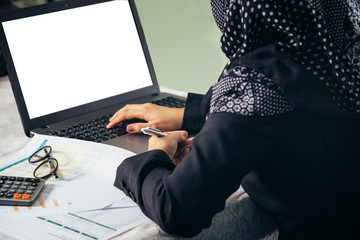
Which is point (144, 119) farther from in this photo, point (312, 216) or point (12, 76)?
point (312, 216)

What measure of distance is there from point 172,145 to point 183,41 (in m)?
1.25

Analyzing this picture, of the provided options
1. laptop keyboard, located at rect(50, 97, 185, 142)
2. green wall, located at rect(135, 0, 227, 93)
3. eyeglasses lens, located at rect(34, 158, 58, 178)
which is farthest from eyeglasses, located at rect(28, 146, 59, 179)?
green wall, located at rect(135, 0, 227, 93)

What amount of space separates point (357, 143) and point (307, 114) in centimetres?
12

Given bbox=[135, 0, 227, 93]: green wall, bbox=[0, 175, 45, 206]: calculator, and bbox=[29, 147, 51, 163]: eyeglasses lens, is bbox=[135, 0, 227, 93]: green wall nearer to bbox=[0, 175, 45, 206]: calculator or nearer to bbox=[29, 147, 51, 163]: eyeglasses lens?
bbox=[29, 147, 51, 163]: eyeglasses lens

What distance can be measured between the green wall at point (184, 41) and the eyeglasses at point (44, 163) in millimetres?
1214

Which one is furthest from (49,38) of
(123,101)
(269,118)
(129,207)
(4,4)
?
(4,4)

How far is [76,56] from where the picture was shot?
103 centimetres

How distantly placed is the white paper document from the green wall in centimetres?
119

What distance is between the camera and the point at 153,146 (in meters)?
0.75

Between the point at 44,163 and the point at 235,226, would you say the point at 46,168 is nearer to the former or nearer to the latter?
the point at 44,163

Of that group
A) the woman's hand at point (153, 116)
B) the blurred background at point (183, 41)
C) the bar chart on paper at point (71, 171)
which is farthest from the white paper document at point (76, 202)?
the blurred background at point (183, 41)

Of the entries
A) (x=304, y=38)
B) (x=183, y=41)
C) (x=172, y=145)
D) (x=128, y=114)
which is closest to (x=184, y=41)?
(x=183, y=41)

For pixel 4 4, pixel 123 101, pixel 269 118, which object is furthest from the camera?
pixel 4 4

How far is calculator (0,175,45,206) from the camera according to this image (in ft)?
2.02
